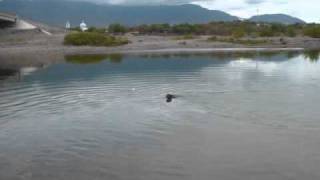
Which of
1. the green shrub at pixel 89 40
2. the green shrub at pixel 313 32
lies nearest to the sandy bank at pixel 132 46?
the green shrub at pixel 89 40

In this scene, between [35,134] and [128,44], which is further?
[128,44]

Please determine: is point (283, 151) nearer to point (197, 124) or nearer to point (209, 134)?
point (209, 134)

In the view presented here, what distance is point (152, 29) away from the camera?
152625mm

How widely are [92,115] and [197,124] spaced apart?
19.5 ft

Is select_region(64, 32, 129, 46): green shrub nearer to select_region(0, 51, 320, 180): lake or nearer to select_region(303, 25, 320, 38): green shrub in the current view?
select_region(303, 25, 320, 38): green shrub

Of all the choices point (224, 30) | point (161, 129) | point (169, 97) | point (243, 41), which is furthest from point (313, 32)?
point (161, 129)

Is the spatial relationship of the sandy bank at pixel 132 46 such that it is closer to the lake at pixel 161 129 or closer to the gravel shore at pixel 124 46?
the gravel shore at pixel 124 46

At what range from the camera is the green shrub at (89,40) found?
102 metres

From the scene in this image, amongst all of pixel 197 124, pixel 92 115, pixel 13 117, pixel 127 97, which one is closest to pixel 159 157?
pixel 197 124

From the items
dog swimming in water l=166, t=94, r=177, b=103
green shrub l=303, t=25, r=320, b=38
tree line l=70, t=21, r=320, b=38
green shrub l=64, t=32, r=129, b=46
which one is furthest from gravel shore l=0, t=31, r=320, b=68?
dog swimming in water l=166, t=94, r=177, b=103

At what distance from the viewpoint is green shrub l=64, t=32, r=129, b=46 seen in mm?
101875

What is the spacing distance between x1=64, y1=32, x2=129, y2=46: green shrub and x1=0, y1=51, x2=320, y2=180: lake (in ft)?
191

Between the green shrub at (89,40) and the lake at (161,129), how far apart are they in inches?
2290

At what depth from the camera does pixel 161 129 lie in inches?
969
